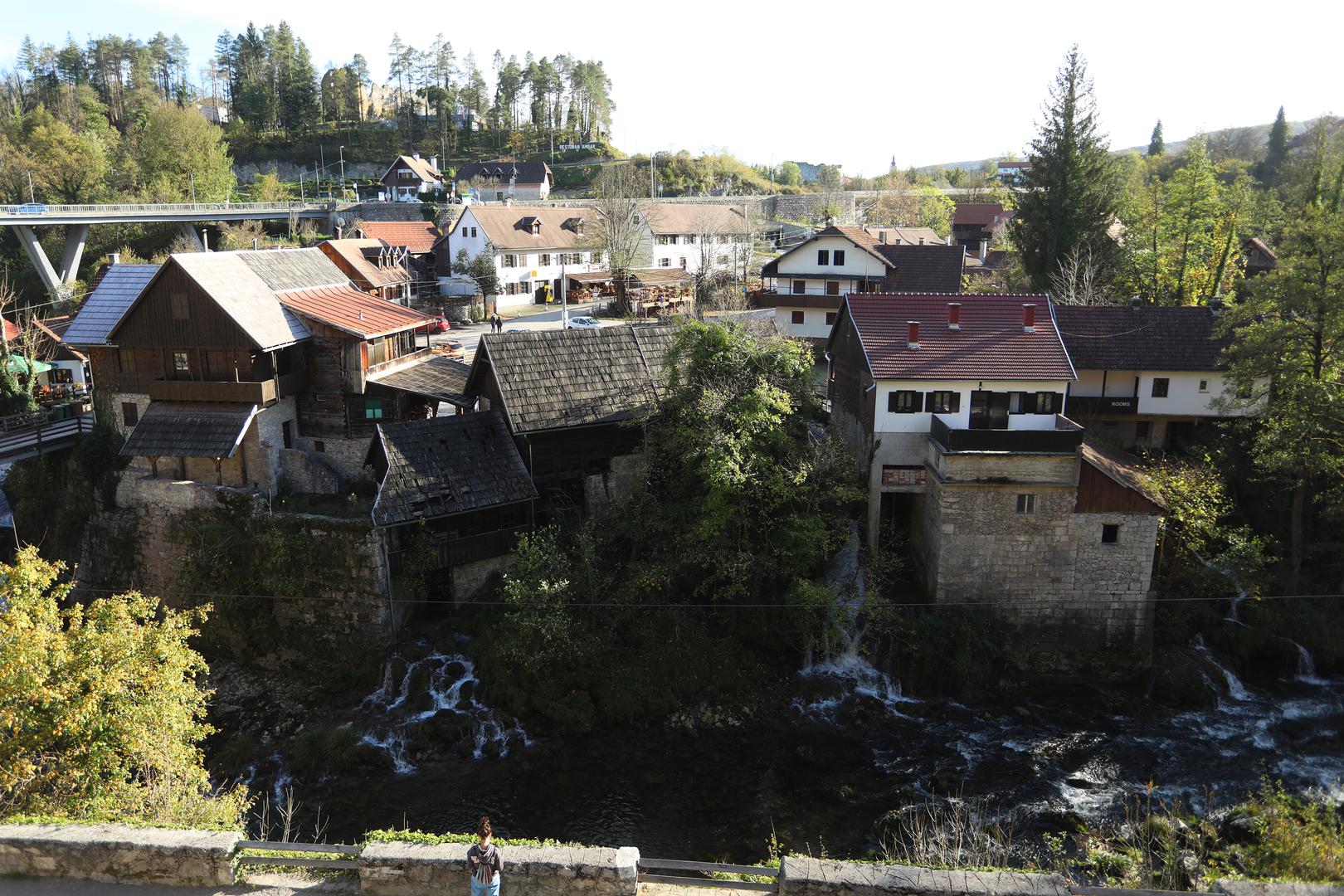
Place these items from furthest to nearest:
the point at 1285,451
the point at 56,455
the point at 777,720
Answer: the point at 56,455 → the point at 1285,451 → the point at 777,720

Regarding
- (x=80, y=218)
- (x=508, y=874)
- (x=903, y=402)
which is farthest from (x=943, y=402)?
(x=80, y=218)

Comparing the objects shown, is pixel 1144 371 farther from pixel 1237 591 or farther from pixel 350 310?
pixel 350 310

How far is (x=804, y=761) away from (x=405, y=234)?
57.4 meters

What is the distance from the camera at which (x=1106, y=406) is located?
3472cm

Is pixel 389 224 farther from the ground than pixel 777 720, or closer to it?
farther from the ground

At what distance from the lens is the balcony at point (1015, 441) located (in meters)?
26.8

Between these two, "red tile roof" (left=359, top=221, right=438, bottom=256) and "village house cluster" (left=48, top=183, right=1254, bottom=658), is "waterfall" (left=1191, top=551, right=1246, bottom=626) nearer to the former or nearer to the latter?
"village house cluster" (left=48, top=183, right=1254, bottom=658)

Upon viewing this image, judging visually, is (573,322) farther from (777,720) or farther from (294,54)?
(294,54)

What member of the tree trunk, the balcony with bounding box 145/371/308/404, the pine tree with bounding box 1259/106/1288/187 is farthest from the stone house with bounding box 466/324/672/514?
the pine tree with bounding box 1259/106/1288/187

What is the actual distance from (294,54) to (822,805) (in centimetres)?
13637

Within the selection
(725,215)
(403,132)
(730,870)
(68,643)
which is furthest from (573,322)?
(403,132)

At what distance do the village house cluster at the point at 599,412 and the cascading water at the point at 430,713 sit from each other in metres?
2.98

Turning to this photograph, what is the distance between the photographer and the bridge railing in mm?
66562

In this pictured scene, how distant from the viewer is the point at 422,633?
2816 centimetres
